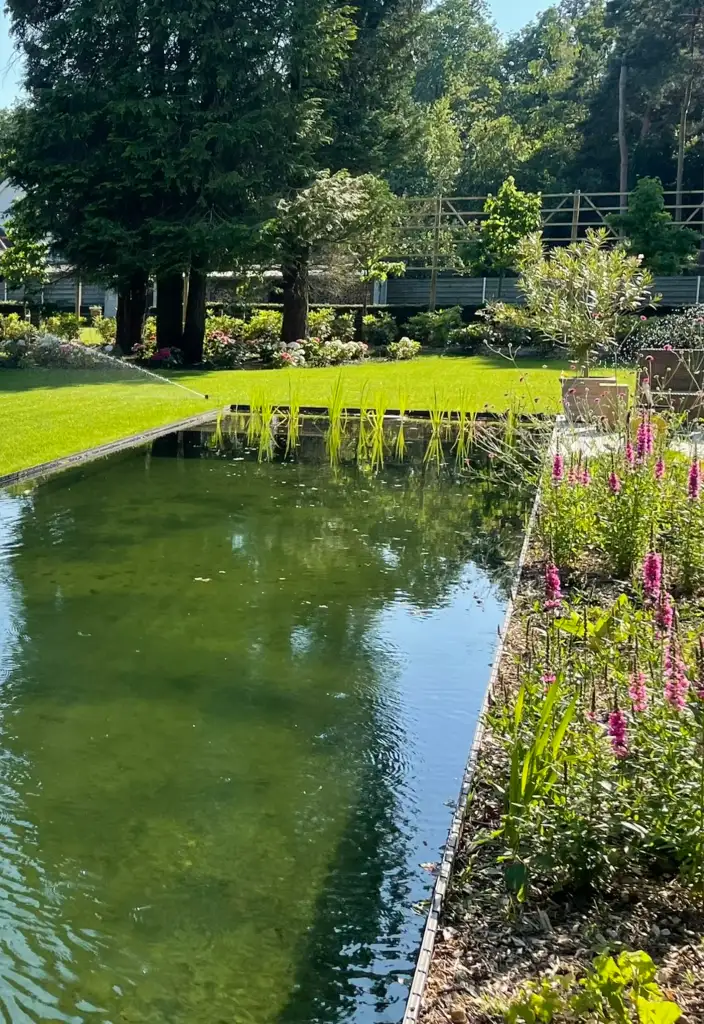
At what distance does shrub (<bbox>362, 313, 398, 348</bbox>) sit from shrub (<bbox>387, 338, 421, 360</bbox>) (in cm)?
198

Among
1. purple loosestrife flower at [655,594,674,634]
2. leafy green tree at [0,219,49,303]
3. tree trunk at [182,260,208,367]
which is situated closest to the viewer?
purple loosestrife flower at [655,594,674,634]

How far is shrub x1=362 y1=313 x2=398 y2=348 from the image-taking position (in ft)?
82.0

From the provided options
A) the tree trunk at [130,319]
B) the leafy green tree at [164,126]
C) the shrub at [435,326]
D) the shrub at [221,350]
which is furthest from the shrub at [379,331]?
the tree trunk at [130,319]

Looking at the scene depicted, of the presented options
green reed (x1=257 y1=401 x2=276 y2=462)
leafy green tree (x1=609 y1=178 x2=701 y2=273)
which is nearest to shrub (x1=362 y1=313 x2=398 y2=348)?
leafy green tree (x1=609 y1=178 x2=701 y2=273)

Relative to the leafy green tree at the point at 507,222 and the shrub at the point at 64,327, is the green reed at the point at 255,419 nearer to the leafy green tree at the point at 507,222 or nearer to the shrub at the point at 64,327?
the shrub at the point at 64,327

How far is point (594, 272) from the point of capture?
12.3 meters

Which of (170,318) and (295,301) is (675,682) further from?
(295,301)

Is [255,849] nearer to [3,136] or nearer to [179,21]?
[179,21]

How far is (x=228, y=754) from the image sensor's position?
3.99m

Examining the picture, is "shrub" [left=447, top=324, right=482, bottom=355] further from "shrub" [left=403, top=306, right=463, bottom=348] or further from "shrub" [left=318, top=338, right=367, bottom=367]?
"shrub" [left=318, top=338, right=367, bottom=367]

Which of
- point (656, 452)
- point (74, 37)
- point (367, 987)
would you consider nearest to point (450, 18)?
point (74, 37)

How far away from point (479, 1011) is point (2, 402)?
534 inches

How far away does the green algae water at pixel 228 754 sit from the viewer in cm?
275

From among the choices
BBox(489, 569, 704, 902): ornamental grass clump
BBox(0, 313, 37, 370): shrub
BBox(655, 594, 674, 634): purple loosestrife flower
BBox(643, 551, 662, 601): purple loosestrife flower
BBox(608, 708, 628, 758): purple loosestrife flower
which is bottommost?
BBox(489, 569, 704, 902): ornamental grass clump
